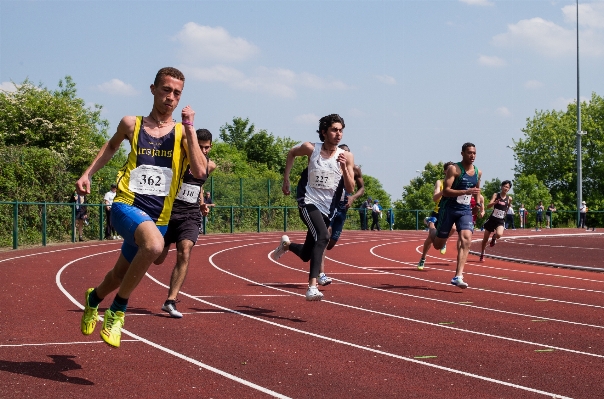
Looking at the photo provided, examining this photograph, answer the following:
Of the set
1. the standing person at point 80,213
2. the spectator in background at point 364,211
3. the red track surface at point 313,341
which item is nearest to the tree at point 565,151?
the spectator in background at point 364,211

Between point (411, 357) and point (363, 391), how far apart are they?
1.24 metres

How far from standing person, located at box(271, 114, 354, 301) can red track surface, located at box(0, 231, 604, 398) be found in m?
0.69

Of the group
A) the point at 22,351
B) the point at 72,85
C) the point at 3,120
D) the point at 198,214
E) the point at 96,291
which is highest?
the point at 72,85

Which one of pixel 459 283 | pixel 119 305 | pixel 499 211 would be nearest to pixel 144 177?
pixel 119 305

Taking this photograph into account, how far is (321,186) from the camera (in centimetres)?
876

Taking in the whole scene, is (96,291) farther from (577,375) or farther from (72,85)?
(72,85)

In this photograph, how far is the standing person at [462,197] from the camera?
10992 millimetres

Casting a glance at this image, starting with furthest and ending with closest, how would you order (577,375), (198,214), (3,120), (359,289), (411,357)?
(3,120) < (359,289) < (198,214) < (411,357) < (577,375)

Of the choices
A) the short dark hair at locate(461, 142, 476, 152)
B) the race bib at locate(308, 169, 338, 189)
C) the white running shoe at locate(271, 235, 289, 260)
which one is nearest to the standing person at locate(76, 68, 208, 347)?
the race bib at locate(308, 169, 338, 189)

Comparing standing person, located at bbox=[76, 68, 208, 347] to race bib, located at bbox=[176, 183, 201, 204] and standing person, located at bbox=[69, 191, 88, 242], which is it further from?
standing person, located at bbox=[69, 191, 88, 242]

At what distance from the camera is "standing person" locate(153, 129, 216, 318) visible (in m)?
8.04

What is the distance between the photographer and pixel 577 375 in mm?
5441

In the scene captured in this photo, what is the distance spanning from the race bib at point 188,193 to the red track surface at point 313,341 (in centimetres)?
119

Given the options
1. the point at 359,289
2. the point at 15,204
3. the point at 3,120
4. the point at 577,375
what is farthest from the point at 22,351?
the point at 3,120
